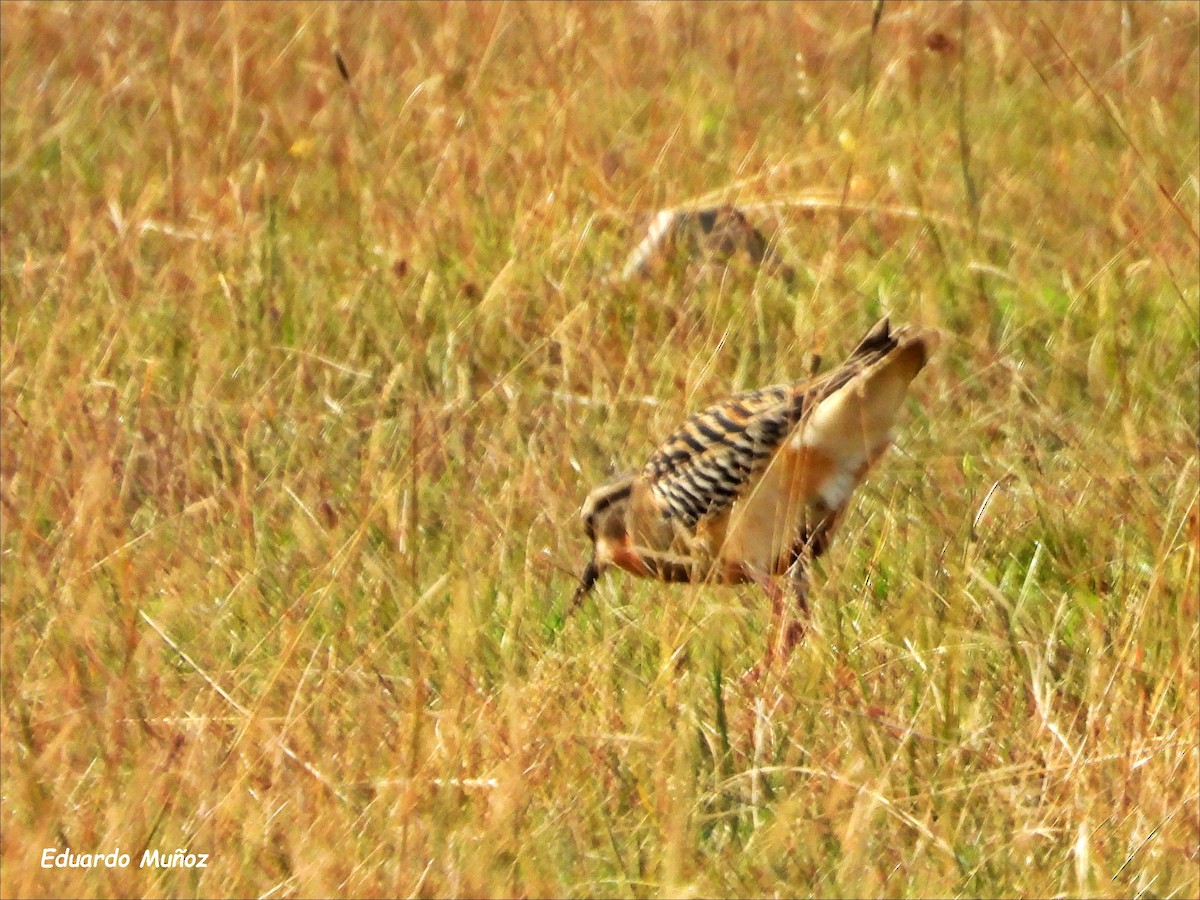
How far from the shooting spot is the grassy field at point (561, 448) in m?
3.38

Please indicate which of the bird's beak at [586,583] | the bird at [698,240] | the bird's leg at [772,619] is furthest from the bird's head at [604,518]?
the bird at [698,240]

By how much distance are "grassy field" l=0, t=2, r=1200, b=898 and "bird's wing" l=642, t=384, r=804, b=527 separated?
14 centimetres

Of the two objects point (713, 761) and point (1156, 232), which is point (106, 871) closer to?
point (713, 761)

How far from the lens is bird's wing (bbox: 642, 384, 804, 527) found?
4.76 m

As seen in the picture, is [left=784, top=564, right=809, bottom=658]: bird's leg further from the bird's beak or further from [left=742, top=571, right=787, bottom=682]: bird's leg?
the bird's beak

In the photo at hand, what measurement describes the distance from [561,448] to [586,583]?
2.36 ft

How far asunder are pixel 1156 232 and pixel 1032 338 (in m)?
0.59

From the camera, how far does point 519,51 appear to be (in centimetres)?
773

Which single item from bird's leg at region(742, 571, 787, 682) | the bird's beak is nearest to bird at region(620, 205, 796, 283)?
the bird's beak

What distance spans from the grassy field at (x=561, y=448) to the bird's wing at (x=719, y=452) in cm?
14

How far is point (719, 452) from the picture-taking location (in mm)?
4770

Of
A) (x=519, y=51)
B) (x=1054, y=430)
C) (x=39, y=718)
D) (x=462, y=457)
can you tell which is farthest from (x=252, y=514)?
(x=519, y=51)

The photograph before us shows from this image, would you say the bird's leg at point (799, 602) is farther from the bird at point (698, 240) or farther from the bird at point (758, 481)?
the bird at point (698, 240)

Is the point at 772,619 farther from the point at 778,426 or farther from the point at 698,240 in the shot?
the point at 698,240
